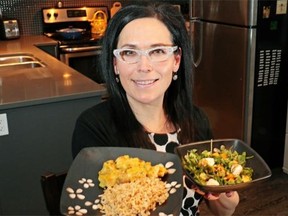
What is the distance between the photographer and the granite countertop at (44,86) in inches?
79.7

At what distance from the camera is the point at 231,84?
300 centimetres

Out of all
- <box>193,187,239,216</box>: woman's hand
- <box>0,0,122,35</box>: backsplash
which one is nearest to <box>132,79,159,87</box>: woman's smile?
<box>193,187,239,216</box>: woman's hand

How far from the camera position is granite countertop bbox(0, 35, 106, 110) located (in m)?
2.02

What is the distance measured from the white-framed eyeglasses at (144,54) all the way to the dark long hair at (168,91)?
7 cm

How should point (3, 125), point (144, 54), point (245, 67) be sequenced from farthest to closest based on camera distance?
1. point (245, 67)
2. point (3, 125)
3. point (144, 54)

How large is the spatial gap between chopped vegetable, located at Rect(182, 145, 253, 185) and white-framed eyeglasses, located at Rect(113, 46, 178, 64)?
1.01 ft

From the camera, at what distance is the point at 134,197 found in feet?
3.04

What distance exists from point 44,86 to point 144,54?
127 cm

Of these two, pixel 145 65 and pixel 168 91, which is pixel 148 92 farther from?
pixel 168 91

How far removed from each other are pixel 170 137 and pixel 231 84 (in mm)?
1787

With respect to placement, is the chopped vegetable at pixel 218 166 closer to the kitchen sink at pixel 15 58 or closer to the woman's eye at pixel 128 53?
the woman's eye at pixel 128 53

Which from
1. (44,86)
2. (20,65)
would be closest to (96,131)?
(44,86)

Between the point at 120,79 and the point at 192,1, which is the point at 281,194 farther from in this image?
the point at 120,79

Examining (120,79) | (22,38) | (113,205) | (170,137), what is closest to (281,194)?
(170,137)
